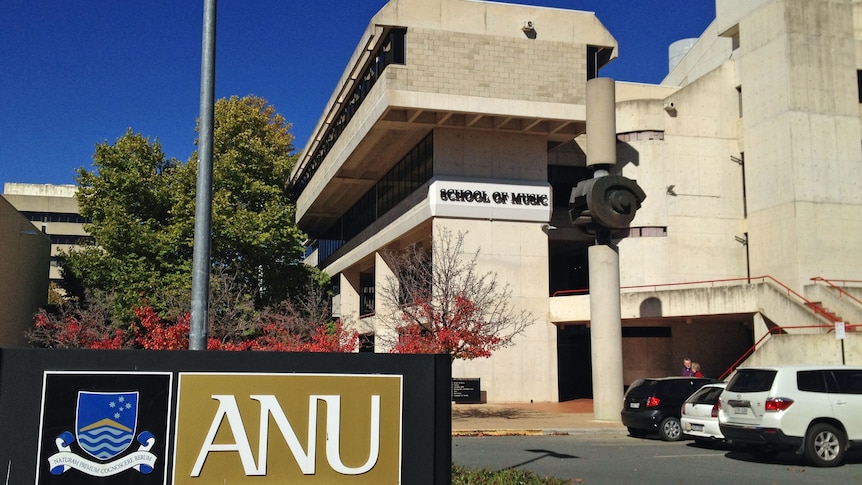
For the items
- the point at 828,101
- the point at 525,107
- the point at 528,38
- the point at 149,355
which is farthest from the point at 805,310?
the point at 149,355

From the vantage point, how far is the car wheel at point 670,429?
19750mm

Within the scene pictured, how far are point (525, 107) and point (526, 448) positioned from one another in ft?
57.4

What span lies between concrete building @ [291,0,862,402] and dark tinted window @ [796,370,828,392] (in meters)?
13.8

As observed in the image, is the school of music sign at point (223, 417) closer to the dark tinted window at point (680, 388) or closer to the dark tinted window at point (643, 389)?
the dark tinted window at point (680, 388)

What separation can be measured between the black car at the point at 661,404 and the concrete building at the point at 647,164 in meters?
9.88

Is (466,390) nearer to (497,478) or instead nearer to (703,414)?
(703,414)

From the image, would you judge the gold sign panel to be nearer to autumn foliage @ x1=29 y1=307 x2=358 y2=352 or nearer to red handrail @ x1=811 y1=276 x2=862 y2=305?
autumn foliage @ x1=29 y1=307 x2=358 y2=352

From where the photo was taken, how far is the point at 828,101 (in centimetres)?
3312

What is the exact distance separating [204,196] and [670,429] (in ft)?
47.7

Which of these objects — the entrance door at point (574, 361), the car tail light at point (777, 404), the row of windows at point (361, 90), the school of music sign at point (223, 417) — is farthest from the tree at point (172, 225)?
the school of music sign at point (223, 417)

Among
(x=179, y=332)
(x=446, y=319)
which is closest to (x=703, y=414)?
(x=446, y=319)

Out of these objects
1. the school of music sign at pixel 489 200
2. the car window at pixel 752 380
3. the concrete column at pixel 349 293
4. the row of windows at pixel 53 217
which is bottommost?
the car window at pixel 752 380

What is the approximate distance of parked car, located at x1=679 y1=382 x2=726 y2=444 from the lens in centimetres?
1767

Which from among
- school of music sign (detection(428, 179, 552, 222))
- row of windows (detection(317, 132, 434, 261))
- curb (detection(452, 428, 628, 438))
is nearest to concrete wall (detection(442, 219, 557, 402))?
school of music sign (detection(428, 179, 552, 222))
